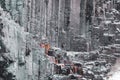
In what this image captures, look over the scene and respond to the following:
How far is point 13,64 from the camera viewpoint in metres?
19.8

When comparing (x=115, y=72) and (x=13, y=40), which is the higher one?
(x=13, y=40)

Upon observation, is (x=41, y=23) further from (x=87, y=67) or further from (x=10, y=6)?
(x=10, y=6)

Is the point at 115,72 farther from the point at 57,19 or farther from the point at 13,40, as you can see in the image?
the point at 13,40

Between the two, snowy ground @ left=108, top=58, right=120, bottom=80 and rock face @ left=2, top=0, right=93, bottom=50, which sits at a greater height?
rock face @ left=2, top=0, right=93, bottom=50

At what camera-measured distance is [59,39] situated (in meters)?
42.5

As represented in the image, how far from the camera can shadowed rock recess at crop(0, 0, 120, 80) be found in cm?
2073

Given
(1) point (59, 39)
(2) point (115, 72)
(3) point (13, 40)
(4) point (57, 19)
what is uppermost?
(3) point (13, 40)

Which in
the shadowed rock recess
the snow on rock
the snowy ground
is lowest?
the snowy ground

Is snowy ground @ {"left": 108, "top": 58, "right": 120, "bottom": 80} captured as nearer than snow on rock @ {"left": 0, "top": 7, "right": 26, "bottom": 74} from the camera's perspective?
No

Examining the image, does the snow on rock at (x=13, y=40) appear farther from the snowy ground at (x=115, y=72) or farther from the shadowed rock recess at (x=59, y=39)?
the snowy ground at (x=115, y=72)

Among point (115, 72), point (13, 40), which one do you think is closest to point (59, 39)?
point (115, 72)

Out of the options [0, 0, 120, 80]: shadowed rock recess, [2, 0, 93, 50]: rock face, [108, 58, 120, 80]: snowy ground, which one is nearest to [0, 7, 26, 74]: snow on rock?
[0, 0, 120, 80]: shadowed rock recess

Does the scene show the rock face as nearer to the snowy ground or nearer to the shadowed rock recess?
the shadowed rock recess

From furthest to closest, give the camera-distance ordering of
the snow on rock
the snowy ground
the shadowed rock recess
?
the snowy ground < the shadowed rock recess < the snow on rock
